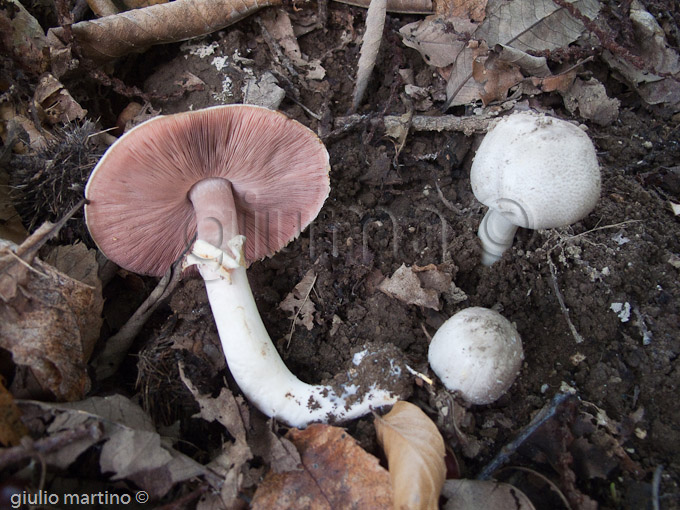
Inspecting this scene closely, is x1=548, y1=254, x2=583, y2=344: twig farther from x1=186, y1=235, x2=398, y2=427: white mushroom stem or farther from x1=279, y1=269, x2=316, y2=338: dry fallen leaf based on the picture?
x1=279, y1=269, x2=316, y2=338: dry fallen leaf

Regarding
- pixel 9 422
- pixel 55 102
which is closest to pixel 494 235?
pixel 9 422

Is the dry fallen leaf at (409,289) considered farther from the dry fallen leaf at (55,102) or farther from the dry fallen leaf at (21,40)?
the dry fallen leaf at (21,40)

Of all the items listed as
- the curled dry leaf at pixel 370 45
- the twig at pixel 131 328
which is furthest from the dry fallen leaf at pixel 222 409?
the curled dry leaf at pixel 370 45

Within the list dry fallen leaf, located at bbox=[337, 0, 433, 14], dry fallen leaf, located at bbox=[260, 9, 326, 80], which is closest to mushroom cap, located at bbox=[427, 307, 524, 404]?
dry fallen leaf, located at bbox=[260, 9, 326, 80]

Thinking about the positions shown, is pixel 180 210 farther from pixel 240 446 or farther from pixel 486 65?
pixel 486 65

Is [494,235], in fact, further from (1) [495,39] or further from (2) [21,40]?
(2) [21,40]

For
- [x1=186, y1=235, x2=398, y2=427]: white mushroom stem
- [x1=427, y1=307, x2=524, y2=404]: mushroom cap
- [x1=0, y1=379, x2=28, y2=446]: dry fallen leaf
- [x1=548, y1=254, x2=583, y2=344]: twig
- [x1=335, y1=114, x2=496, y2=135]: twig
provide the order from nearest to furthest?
[x1=0, y1=379, x2=28, y2=446]: dry fallen leaf < [x1=427, y1=307, x2=524, y2=404]: mushroom cap < [x1=186, y1=235, x2=398, y2=427]: white mushroom stem < [x1=548, y1=254, x2=583, y2=344]: twig < [x1=335, y1=114, x2=496, y2=135]: twig
